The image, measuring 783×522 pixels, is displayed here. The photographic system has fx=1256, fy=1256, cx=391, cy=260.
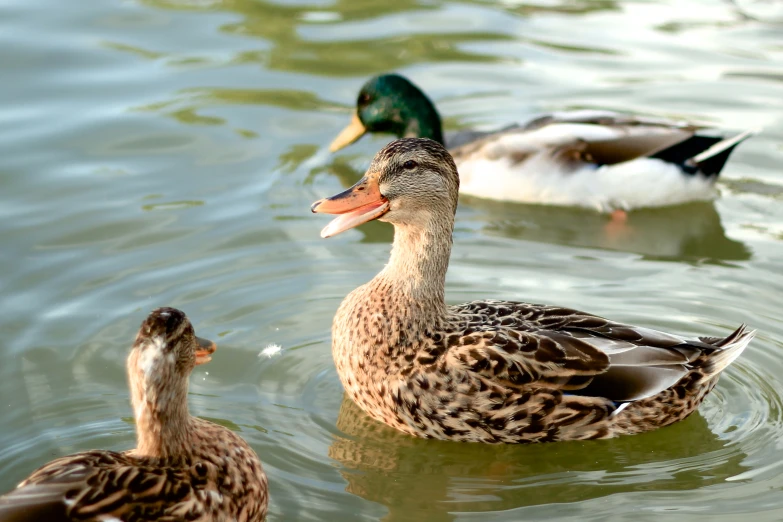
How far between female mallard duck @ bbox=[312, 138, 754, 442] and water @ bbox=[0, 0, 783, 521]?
0.55ft

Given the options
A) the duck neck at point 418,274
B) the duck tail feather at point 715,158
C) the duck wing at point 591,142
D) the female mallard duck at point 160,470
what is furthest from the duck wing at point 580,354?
the duck wing at point 591,142

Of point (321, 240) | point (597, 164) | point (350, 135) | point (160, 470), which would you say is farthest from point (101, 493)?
point (350, 135)

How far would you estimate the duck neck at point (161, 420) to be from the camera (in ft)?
16.6

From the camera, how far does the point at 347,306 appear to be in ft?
22.5

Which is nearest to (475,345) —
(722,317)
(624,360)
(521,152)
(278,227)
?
(624,360)

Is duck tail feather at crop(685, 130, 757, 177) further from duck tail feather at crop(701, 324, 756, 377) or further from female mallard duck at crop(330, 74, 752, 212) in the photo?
duck tail feather at crop(701, 324, 756, 377)

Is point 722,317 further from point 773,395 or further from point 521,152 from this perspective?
point 521,152

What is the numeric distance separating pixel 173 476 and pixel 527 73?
784cm

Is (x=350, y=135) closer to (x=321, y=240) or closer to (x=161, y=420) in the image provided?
(x=321, y=240)

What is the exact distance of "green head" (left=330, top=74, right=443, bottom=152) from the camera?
10.5 m

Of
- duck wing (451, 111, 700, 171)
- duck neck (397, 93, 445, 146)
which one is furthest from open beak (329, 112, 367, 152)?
duck wing (451, 111, 700, 171)

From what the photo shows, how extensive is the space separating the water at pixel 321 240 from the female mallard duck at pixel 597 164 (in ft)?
0.73

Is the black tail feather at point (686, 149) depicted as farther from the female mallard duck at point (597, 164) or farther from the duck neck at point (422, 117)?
→ the duck neck at point (422, 117)

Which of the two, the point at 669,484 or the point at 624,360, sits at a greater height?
the point at 624,360
